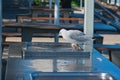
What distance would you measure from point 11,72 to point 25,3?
21.6 m

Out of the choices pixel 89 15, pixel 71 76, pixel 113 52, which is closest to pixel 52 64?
pixel 71 76

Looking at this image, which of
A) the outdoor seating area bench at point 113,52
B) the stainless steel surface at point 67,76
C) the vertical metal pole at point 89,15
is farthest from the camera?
the outdoor seating area bench at point 113,52

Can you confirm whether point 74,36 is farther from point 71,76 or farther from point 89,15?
point 71,76

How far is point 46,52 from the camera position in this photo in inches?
165

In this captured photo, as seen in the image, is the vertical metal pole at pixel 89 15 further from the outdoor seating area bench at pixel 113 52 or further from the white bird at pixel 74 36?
the outdoor seating area bench at pixel 113 52

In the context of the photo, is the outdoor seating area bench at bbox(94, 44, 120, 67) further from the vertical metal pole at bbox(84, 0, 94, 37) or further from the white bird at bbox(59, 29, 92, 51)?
→ the white bird at bbox(59, 29, 92, 51)

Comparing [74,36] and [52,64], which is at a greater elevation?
[74,36]

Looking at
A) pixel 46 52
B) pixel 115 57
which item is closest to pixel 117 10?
pixel 115 57

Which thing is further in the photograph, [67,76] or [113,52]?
[113,52]

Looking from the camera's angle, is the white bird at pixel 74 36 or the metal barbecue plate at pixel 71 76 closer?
the metal barbecue plate at pixel 71 76

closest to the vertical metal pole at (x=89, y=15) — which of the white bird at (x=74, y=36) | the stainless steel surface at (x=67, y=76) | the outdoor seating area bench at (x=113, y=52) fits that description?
the white bird at (x=74, y=36)

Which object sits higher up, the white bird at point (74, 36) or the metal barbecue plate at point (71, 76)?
the white bird at point (74, 36)

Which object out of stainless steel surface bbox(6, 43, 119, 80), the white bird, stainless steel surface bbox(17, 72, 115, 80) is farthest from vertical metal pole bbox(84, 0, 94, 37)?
stainless steel surface bbox(17, 72, 115, 80)

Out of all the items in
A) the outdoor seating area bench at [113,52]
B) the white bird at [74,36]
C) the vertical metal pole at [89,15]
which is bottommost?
the outdoor seating area bench at [113,52]
